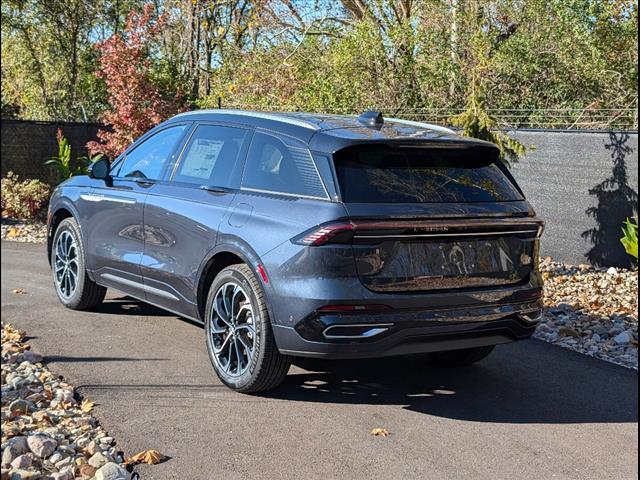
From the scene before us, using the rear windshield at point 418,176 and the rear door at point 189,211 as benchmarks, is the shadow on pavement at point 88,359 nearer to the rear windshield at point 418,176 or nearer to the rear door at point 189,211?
the rear door at point 189,211

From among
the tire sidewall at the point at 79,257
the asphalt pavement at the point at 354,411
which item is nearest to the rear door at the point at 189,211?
the asphalt pavement at the point at 354,411

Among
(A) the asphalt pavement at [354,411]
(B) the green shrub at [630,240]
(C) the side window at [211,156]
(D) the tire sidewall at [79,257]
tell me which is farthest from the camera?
(B) the green shrub at [630,240]

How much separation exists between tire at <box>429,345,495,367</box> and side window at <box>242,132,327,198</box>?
76.6 inches

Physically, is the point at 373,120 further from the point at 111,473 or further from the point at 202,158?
the point at 111,473

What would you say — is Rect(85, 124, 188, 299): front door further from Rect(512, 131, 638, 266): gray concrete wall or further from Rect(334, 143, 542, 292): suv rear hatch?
Rect(512, 131, 638, 266): gray concrete wall

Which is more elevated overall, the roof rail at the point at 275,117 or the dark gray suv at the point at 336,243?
the roof rail at the point at 275,117

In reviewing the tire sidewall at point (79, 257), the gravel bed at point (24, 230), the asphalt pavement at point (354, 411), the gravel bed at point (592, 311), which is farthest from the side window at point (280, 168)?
the gravel bed at point (24, 230)

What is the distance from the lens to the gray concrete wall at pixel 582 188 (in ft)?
33.6

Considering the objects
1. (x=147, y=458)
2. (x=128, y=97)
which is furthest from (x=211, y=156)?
(x=128, y=97)

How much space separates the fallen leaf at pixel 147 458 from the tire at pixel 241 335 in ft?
3.35

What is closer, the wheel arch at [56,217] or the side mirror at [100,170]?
the side mirror at [100,170]

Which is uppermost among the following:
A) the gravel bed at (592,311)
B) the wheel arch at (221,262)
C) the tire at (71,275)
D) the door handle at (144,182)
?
the door handle at (144,182)

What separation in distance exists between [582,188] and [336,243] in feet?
22.1

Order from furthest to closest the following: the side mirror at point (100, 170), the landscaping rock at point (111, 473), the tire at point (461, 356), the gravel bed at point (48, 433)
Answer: the side mirror at point (100, 170), the tire at point (461, 356), the gravel bed at point (48, 433), the landscaping rock at point (111, 473)
